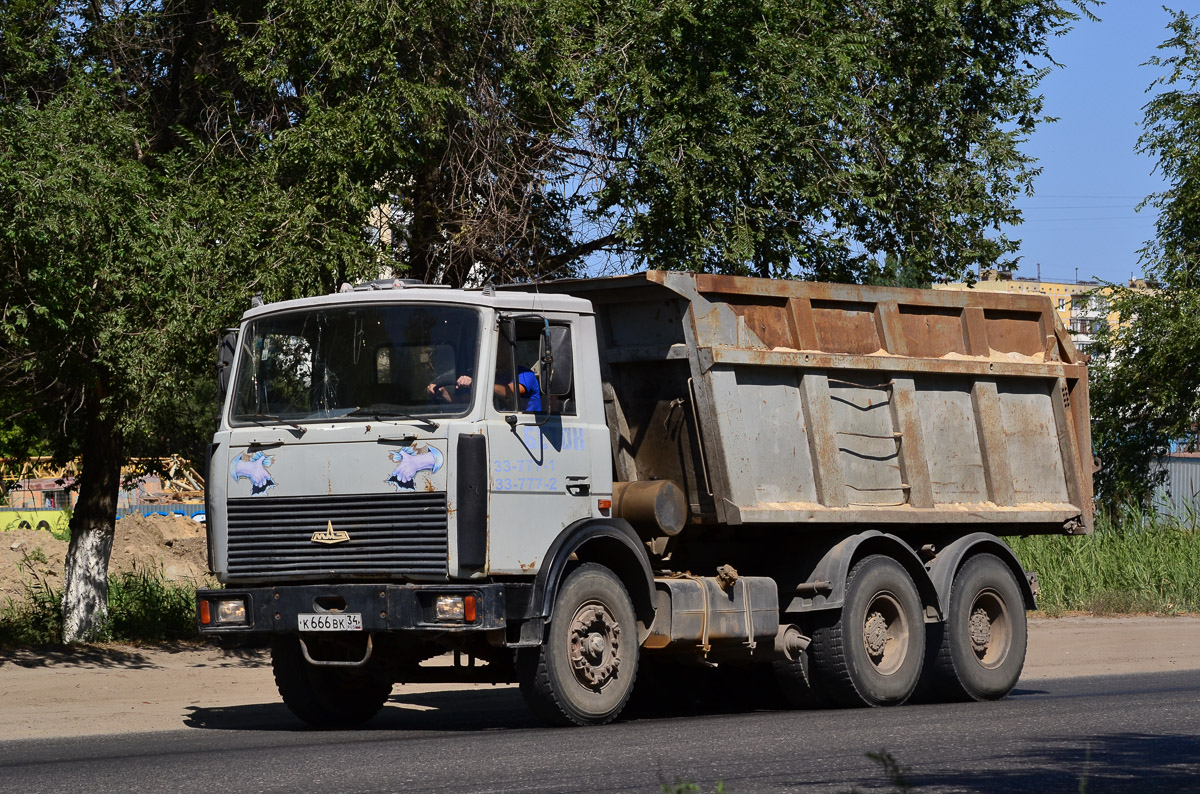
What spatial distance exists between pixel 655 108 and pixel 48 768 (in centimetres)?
1007

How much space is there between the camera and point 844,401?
39.4 feet

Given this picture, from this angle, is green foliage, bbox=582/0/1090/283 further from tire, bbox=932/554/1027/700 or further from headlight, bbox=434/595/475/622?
headlight, bbox=434/595/475/622

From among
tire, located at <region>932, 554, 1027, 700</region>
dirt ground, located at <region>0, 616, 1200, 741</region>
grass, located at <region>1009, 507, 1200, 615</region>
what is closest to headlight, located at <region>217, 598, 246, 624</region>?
dirt ground, located at <region>0, 616, 1200, 741</region>

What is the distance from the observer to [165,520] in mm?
39906

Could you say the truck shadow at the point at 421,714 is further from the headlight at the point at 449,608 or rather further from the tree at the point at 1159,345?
the tree at the point at 1159,345

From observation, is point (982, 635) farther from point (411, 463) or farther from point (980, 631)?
point (411, 463)

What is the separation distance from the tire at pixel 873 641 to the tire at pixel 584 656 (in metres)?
2.00

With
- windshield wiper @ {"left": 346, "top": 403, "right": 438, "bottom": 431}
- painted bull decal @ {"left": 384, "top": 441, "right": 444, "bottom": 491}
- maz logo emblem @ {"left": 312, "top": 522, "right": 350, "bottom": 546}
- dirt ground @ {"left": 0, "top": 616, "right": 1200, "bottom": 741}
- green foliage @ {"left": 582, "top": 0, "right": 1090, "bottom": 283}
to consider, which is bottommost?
dirt ground @ {"left": 0, "top": 616, "right": 1200, "bottom": 741}

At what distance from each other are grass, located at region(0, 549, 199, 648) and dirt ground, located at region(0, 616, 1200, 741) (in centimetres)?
67

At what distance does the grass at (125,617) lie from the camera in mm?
17156

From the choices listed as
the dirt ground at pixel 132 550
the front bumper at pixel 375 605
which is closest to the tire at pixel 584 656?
the front bumper at pixel 375 605

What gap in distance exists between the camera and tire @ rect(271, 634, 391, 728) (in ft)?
35.4

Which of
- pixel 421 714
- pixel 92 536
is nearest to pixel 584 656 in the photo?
pixel 421 714

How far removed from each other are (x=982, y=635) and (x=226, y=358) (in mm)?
6623
